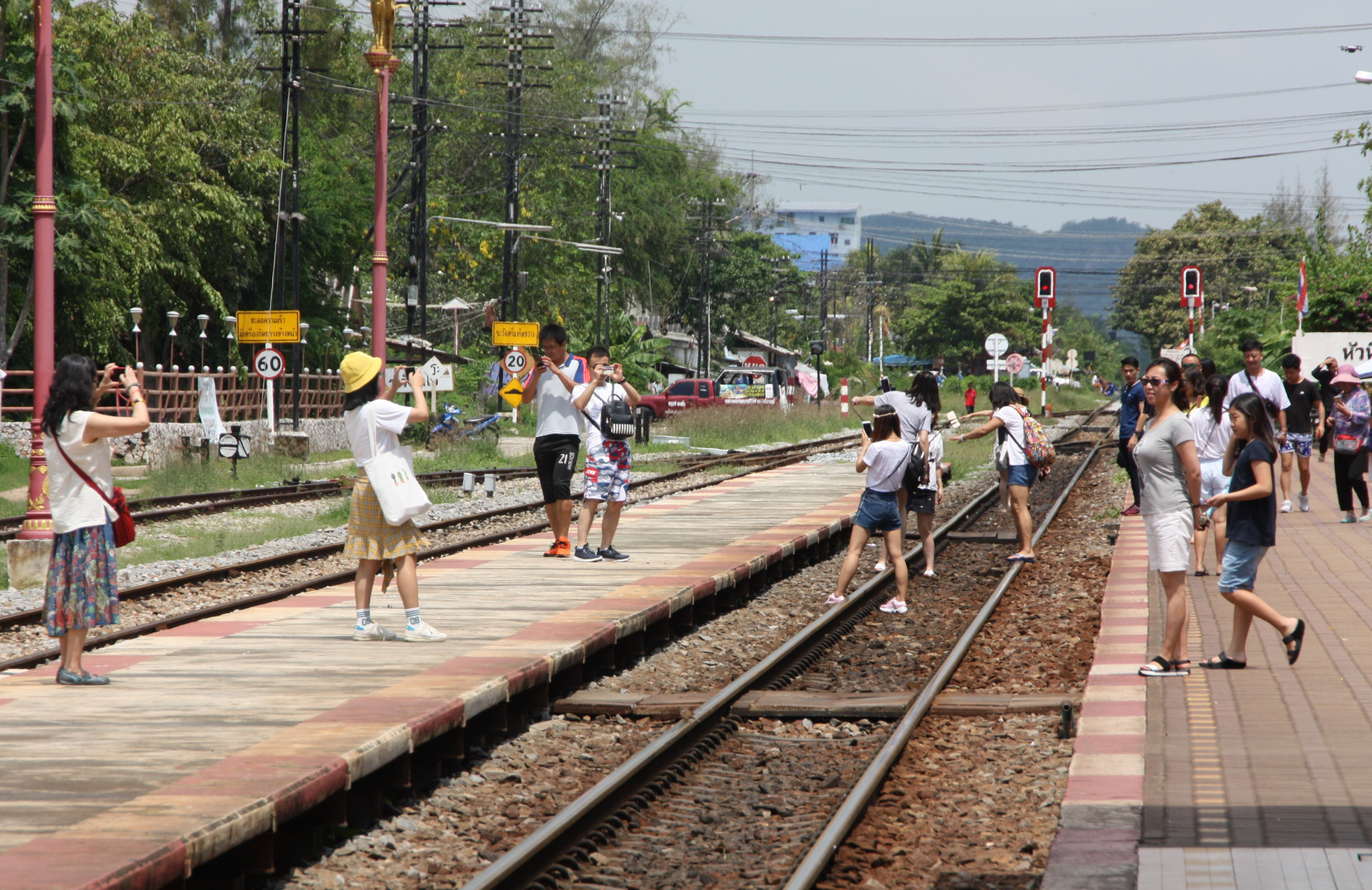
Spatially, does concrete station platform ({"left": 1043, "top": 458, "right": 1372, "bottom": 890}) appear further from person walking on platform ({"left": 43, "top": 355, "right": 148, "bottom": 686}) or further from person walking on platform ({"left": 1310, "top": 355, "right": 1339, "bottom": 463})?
person walking on platform ({"left": 1310, "top": 355, "right": 1339, "bottom": 463})

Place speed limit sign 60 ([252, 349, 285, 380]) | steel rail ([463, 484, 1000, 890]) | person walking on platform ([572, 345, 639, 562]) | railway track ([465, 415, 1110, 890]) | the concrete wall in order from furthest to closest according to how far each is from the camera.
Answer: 1. speed limit sign 60 ([252, 349, 285, 380])
2. the concrete wall
3. person walking on platform ([572, 345, 639, 562])
4. railway track ([465, 415, 1110, 890])
5. steel rail ([463, 484, 1000, 890])

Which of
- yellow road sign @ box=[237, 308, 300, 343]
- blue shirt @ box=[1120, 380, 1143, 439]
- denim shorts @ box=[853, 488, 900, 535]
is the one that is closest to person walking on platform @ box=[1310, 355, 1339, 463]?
blue shirt @ box=[1120, 380, 1143, 439]

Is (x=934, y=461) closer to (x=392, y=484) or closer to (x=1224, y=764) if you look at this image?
(x=392, y=484)

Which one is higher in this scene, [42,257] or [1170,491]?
[42,257]

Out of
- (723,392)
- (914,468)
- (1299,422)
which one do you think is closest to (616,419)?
(914,468)

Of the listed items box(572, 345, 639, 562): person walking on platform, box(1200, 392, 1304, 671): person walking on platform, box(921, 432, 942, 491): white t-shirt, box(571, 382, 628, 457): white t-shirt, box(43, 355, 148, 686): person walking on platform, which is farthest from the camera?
box(921, 432, 942, 491): white t-shirt

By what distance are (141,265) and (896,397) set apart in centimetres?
2507

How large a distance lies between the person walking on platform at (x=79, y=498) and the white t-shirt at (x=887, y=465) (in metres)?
5.92

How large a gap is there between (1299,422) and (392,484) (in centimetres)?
1187

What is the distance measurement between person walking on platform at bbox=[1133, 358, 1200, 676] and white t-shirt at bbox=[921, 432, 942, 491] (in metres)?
5.46

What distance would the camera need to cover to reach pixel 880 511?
11625 mm

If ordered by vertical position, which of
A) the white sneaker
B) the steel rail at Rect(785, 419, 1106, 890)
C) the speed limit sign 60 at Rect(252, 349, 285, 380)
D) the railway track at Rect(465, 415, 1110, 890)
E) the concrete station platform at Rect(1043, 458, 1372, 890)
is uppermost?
the speed limit sign 60 at Rect(252, 349, 285, 380)

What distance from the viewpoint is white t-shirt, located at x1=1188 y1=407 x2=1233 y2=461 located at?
11586mm

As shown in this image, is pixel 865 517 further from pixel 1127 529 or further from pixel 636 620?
pixel 1127 529
